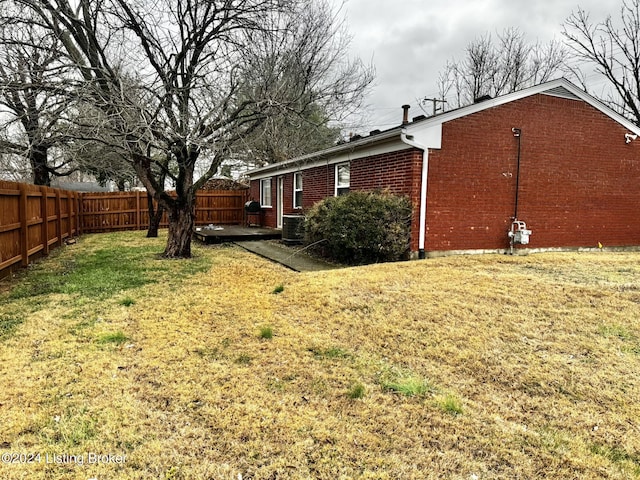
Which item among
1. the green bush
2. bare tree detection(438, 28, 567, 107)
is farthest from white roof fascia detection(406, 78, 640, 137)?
bare tree detection(438, 28, 567, 107)

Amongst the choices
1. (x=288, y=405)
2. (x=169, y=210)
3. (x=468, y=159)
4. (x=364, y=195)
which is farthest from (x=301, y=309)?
(x=468, y=159)

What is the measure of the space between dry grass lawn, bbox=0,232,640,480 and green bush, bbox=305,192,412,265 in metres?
1.73

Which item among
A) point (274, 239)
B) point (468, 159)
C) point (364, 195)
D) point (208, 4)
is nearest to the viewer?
point (208, 4)

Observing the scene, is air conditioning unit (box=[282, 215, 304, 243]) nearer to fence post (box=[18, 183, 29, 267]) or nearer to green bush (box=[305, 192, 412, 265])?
green bush (box=[305, 192, 412, 265])

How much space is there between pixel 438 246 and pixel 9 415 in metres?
7.61

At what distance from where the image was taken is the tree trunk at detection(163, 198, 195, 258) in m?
8.88

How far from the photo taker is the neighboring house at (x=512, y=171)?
8.37 metres

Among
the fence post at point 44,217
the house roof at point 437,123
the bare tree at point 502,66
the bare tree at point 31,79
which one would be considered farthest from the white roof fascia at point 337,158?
the bare tree at point 502,66

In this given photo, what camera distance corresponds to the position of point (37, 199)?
8703 mm

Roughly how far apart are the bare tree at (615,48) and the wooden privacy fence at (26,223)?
1017 inches

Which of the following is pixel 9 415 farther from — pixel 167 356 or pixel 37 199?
pixel 37 199

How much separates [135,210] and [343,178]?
1130 cm

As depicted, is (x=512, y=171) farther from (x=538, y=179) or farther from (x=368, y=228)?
(x=368, y=228)

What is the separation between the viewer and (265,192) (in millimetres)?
17547
